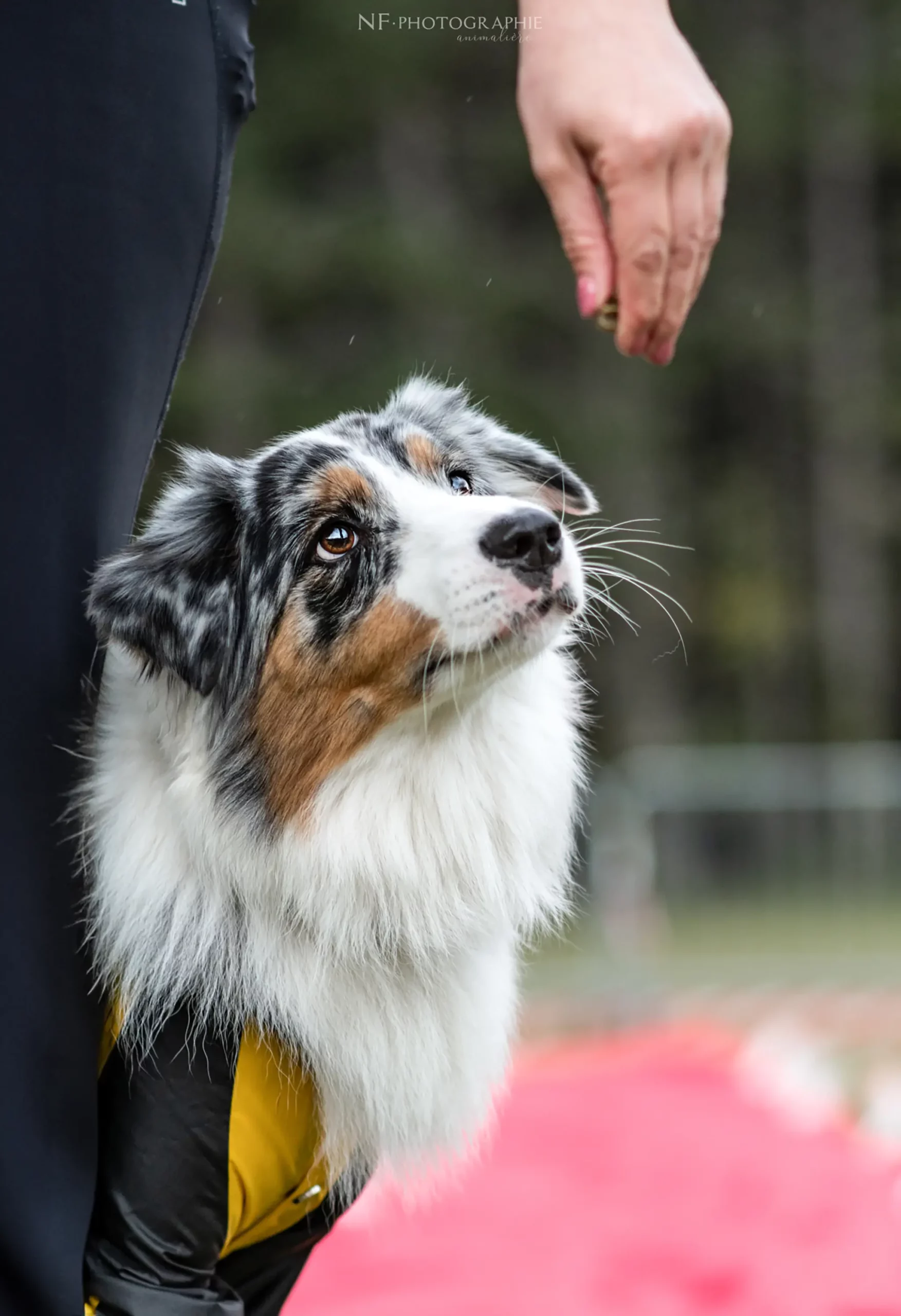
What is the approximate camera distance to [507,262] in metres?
17.2

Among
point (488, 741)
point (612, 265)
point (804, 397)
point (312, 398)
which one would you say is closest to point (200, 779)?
point (488, 741)

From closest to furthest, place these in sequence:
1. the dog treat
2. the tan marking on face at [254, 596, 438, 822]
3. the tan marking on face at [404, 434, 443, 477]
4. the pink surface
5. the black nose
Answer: the dog treat
the black nose
the tan marking on face at [254, 596, 438, 822]
the tan marking on face at [404, 434, 443, 477]
the pink surface

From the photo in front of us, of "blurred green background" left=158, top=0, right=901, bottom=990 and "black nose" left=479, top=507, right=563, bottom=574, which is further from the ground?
"blurred green background" left=158, top=0, right=901, bottom=990

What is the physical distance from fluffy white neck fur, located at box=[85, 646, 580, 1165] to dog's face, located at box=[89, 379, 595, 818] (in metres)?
0.08

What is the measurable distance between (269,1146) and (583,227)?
1.39 meters

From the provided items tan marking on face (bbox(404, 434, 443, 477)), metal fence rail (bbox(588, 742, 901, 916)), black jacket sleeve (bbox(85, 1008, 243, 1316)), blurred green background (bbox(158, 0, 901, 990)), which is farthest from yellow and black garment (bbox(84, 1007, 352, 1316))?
blurred green background (bbox(158, 0, 901, 990))

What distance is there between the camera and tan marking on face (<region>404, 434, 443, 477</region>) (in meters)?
2.81

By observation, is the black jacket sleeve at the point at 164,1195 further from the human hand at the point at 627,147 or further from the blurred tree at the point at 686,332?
the blurred tree at the point at 686,332

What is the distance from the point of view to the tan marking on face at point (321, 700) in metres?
2.51

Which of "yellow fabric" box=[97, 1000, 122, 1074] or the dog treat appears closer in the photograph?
the dog treat

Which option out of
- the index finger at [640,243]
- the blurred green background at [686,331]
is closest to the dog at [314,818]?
the index finger at [640,243]

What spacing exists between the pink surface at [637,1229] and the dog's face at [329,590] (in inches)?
37.9

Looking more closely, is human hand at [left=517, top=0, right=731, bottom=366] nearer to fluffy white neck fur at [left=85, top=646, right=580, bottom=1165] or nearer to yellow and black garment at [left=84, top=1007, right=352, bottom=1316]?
fluffy white neck fur at [left=85, top=646, right=580, bottom=1165]

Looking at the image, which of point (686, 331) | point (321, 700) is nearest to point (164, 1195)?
point (321, 700)
